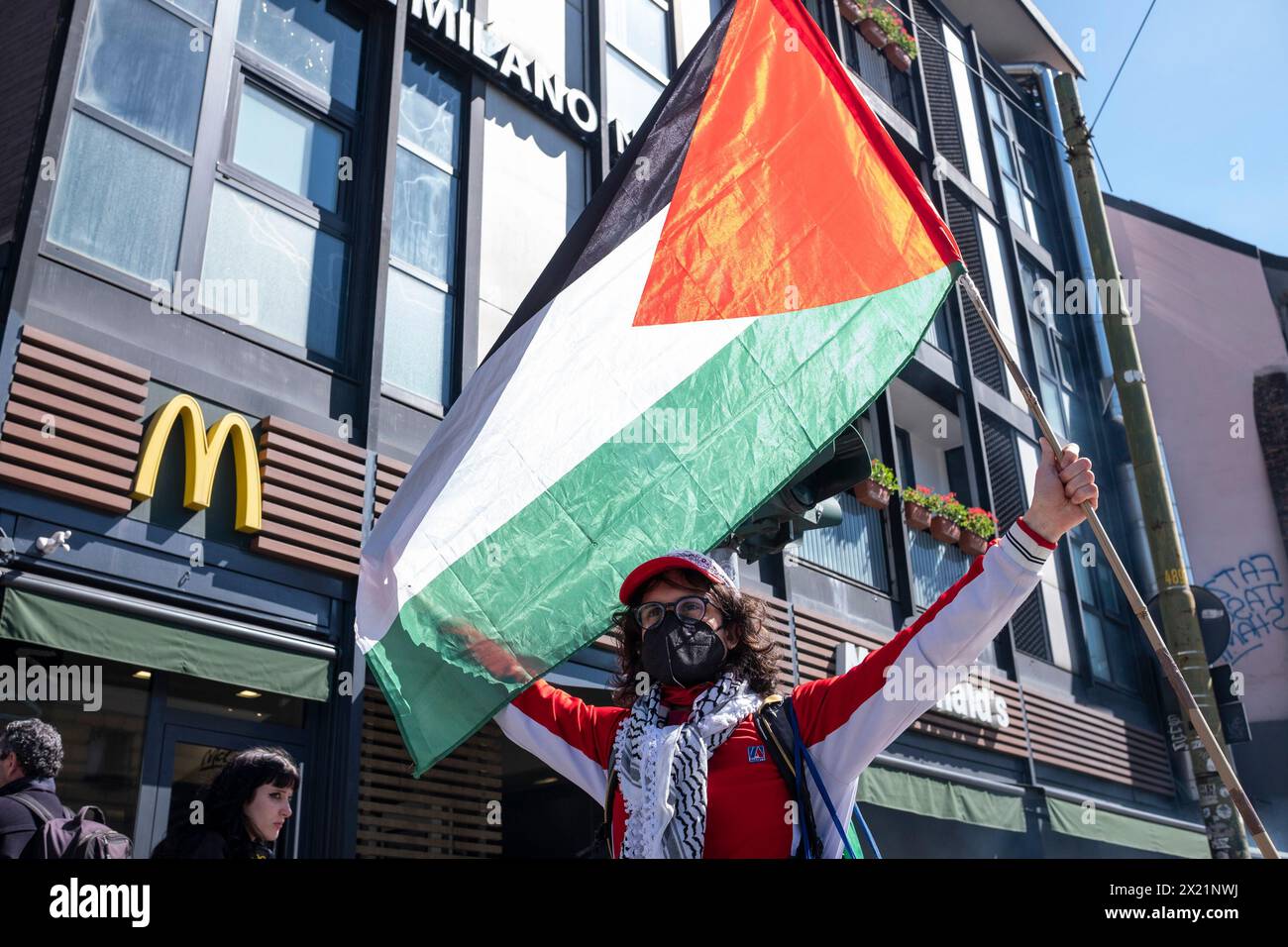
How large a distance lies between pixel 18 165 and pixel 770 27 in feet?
17.7

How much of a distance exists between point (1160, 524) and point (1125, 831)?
10.2 m

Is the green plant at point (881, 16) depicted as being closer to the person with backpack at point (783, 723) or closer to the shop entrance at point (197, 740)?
the shop entrance at point (197, 740)

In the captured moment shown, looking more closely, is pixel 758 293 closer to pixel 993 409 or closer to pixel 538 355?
pixel 538 355

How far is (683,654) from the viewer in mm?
3490

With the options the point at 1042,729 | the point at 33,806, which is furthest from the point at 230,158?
the point at 1042,729

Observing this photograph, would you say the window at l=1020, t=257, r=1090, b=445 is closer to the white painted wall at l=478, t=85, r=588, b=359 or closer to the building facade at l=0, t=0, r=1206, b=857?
the building facade at l=0, t=0, r=1206, b=857

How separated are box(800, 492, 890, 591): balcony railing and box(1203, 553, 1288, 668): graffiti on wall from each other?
1050 centimetres

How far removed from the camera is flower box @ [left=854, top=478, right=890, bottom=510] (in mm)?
15023

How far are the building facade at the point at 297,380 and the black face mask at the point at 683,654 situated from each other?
481 cm

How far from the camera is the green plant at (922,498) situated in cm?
1584

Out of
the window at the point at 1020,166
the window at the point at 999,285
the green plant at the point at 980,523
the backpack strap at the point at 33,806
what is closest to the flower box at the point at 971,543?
the green plant at the point at 980,523

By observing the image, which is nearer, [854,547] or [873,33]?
[854,547]

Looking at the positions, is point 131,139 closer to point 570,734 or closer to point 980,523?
point 570,734
